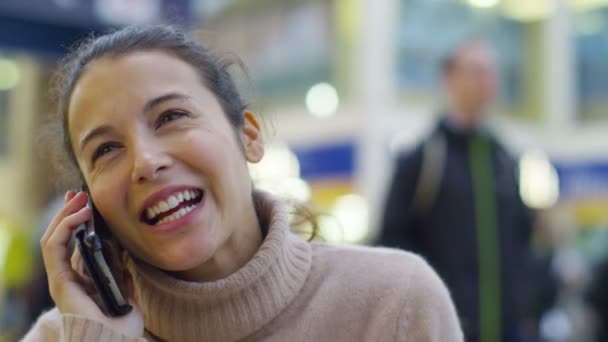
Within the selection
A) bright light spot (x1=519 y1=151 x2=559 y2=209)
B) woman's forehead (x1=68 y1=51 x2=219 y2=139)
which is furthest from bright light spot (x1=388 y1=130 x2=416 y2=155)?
woman's forehead (x1=68 y1=51 x2=219 y2=139)

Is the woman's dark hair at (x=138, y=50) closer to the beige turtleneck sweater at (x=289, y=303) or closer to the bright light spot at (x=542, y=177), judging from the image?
the beige turtleneck sweater at (x=289, y=303)

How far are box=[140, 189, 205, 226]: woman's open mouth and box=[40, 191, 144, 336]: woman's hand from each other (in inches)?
5.6

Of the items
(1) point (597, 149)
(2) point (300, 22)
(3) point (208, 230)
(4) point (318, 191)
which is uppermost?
(3) point (208, 230)

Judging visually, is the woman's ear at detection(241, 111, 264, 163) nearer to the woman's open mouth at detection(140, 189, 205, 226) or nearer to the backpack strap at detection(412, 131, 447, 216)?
the woman's open mouth at detection(140, 189, 205, 226)

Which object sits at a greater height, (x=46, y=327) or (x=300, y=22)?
(x=46, y=327)

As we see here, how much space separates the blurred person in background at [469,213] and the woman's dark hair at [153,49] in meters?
1.79

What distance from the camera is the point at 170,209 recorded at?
1.67 m

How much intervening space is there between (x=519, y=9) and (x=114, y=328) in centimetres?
1416

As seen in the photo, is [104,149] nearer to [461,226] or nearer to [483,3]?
[461,226]

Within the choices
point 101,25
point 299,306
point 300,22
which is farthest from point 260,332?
point 300,22

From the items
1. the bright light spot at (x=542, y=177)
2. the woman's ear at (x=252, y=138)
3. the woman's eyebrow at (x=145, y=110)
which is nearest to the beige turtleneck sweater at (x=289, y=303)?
the woman's ear at (x=252, y=138)

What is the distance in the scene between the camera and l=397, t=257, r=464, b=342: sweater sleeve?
70.1 inches

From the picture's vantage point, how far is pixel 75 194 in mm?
1855

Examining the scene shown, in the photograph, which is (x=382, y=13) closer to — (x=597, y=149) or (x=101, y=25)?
(x=597, y=149)
